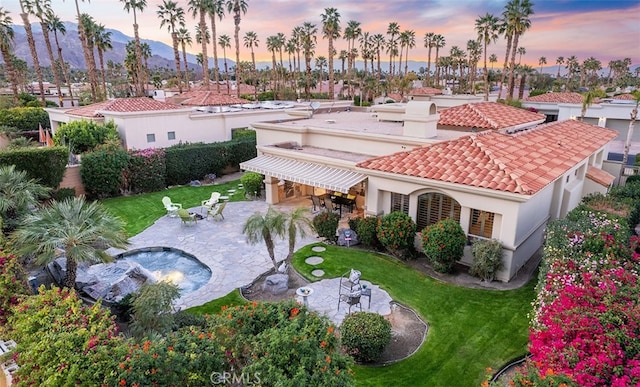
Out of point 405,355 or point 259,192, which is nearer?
point 405,355

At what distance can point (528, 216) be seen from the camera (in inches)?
782

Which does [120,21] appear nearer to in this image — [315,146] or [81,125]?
[81,125]

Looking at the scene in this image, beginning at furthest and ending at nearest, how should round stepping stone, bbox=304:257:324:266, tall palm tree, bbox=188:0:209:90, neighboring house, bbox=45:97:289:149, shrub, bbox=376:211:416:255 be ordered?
tall palm tree, bbox=188:0:209:90, neighboring house, bbox=45:97:289:149, round stepping stone, bbox=304:257:324:266, shrub, bbox=376:211:416:255

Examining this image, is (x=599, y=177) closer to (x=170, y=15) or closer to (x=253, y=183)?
(x=253, y=183)

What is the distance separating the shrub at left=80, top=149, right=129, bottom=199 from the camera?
1258 inches

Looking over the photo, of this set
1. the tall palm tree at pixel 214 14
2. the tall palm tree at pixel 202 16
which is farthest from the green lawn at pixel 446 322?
the tall palm tree at pixel 214 14

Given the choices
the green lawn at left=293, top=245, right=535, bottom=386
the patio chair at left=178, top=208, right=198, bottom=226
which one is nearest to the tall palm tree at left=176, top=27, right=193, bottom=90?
the patio chair at left=178, top=208, right=198, bottom=226

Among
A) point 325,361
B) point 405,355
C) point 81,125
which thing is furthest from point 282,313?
point 81,125

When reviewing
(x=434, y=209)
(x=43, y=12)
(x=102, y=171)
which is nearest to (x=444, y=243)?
(x=434, y=209)

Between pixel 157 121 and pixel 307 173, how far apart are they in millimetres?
20459

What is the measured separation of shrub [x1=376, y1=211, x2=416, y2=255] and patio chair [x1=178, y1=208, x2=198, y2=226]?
13.3m

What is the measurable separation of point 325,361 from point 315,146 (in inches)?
1000

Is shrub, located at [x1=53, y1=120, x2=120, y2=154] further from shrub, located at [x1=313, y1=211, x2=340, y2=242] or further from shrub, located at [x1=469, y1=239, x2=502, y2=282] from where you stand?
shrub, located at [x1=469, y1=239, x2=502, y2=282]

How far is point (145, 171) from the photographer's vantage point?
34.7 m
